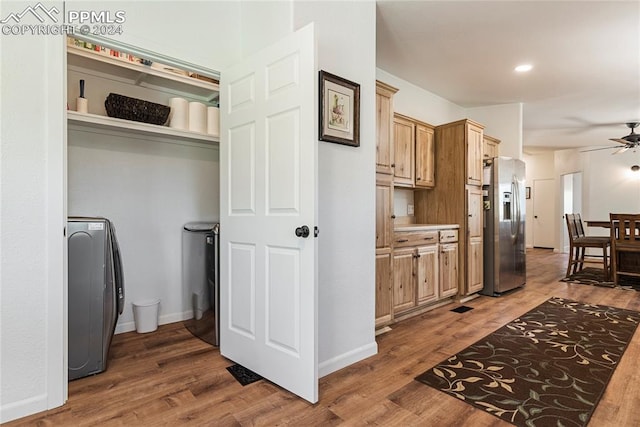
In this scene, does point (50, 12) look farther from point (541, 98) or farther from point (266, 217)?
point (541, 98)

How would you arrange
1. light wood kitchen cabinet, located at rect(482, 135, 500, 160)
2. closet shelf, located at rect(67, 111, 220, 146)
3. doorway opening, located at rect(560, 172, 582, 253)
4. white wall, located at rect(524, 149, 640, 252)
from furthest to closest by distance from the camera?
doorway opening, located at rect(560, 172, 582, 253) < white wall, located at rect(524, 149, 640, 252) < light wood kitchen cabinet, located at rect(482, 135, 500, 160) < closet shelf, located at rect(67, 111, 220, 146)

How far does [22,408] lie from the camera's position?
1754 mm

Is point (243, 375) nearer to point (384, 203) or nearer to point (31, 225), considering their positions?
point (31, 225)

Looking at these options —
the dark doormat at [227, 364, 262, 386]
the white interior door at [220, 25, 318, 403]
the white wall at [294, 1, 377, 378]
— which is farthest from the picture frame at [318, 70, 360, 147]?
the dark doormat at [227, 364, 262, 386]

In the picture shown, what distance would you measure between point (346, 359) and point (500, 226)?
3.02 m

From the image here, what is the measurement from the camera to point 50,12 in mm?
1835

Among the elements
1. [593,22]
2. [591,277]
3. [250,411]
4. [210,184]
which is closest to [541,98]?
[593,22]

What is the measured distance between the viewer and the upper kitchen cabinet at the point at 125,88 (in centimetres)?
250

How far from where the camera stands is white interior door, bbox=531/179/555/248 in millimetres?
9461

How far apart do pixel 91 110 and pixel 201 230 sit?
129cm

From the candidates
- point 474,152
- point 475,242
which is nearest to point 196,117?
point 474,152

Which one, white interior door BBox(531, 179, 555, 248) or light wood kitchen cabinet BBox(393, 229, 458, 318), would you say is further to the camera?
white interior door BBox(531, 179, 555, 248)

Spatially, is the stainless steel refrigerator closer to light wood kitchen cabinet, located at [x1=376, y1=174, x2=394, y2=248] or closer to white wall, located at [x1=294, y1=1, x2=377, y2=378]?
light wood kitchen cabinet, located at [x1=376, y1=174, x2=394, y2=248]

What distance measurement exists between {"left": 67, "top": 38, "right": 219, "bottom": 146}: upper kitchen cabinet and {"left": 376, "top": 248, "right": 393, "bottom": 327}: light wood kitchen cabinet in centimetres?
176
